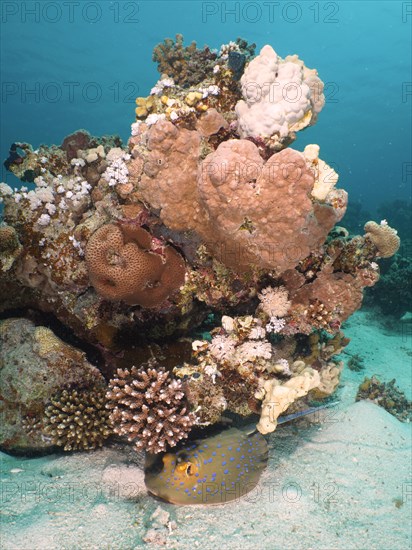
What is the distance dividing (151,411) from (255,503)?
1690 mm

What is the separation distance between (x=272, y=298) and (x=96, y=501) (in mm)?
3362

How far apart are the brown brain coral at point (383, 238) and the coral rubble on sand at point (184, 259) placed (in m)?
0.02

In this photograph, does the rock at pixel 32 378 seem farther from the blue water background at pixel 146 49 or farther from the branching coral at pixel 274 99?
the blue water background at pixel 146 49

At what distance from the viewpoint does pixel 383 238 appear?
5223 mm

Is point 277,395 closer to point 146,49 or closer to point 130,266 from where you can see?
point 130,266

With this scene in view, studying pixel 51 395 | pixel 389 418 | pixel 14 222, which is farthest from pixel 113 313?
pixel 389 418

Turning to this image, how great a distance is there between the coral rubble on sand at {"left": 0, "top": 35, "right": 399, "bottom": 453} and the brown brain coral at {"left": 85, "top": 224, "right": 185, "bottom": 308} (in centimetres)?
2

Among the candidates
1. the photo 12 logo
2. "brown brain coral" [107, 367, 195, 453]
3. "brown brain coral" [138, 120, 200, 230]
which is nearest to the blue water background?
the photo 12 logo

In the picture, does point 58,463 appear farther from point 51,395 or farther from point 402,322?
point 402,322

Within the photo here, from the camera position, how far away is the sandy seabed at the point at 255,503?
3.64 m

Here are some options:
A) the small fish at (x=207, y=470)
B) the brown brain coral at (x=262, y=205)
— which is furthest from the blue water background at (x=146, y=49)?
the small fish at (x=207, y=470)

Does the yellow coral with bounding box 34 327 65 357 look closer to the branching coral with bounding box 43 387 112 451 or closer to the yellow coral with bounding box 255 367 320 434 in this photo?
the branching coral with bounding box 43 387 112 451

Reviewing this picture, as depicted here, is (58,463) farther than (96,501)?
Yes

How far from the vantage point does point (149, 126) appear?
4691 mm
